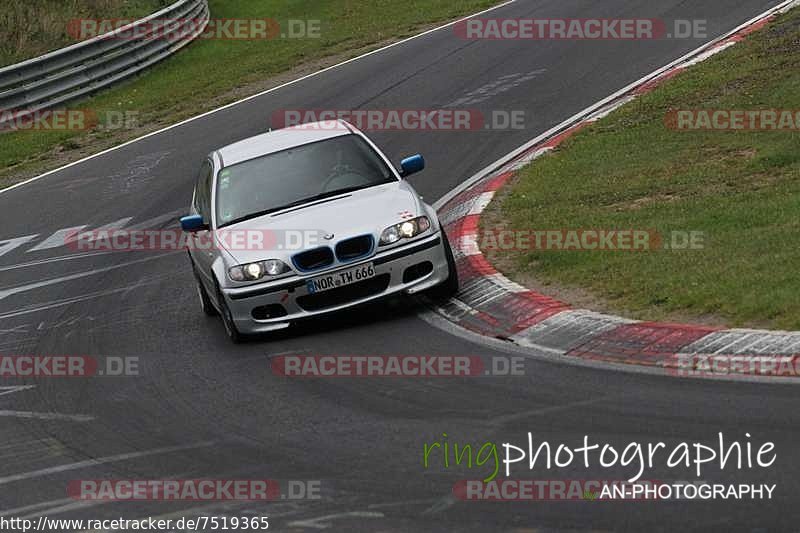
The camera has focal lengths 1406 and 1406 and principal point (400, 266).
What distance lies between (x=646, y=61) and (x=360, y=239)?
37.8 feet

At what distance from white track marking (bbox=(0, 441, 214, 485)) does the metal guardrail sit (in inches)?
667

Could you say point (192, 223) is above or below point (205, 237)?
above

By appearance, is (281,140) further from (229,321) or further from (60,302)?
(60,302)

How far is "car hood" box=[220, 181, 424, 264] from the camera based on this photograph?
11344mm

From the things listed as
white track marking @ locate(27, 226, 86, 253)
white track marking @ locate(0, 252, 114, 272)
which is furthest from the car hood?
white track marking @ locate(27, 226, 86, 253)

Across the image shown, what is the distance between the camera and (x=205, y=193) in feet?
42.8

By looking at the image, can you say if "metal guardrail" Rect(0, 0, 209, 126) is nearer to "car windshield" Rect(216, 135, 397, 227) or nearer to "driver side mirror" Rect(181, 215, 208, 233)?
"car windshield" Rect(216, 135, 397, 227)

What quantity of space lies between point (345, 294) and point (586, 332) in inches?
88.8

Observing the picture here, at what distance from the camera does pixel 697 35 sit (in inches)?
898

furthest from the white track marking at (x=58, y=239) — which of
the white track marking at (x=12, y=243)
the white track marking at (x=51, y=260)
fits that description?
the white track marking at (x=51, y=260)

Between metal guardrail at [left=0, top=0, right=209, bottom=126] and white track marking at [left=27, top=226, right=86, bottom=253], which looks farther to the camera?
metal guardrail at [left=0, top=0, right=209, bottom=126]

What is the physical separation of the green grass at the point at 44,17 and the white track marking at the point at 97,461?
2086cm

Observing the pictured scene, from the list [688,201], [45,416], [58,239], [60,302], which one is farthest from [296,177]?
[58,239]

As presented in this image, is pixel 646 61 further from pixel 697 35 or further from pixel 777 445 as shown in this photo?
pixel 777 445
